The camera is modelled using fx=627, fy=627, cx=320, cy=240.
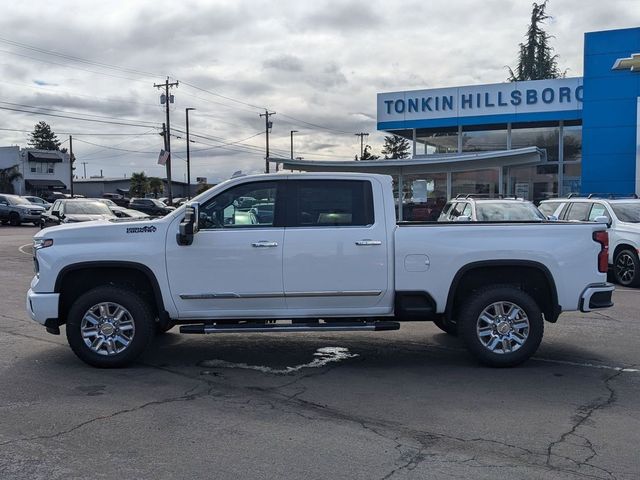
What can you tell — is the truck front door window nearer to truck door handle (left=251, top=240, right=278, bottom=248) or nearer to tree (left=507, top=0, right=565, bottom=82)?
truck door handle (left=251, top=240, right=278, bottom=248)

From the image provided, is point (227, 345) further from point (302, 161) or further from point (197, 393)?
Result: point (302, 161)

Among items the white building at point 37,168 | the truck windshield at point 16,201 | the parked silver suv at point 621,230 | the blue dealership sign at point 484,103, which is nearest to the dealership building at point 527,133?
the blue dealership sign at point 484,103

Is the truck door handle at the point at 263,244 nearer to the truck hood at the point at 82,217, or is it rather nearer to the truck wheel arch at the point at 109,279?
the truck wheel arch at the point at 109,279

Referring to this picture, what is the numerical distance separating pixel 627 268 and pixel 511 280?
7.07 meters

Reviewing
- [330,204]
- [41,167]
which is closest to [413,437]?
[330,204]

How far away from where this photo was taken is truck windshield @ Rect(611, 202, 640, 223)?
12875 mm

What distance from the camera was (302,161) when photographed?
23.7 metres

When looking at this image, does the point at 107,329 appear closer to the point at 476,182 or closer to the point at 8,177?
the point at 476,182

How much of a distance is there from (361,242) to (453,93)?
23134 mm

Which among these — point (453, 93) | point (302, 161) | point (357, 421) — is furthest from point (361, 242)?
point (453, 93)

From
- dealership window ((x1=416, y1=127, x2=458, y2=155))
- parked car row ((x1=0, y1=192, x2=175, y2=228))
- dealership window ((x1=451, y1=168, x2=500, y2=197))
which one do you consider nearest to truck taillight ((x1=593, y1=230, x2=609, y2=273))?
parked car row ((x1=0, y1=192, x2=175, y2=228))

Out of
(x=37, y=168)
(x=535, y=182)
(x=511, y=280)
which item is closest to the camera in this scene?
(x=511, y=280)

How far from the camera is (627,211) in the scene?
13102mm

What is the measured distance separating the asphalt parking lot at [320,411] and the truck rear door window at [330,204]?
1.57m
